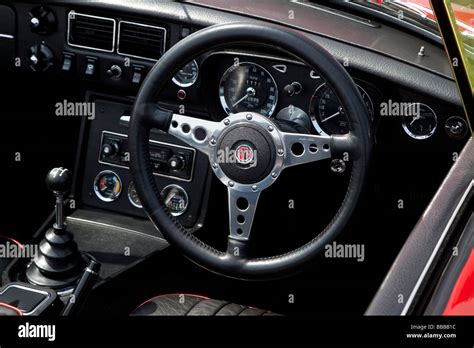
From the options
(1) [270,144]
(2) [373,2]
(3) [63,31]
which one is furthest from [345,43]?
(3) [63,31]

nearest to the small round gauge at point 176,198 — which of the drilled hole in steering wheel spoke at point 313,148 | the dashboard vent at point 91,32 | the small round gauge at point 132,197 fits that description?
the small round gauge at point 132,197

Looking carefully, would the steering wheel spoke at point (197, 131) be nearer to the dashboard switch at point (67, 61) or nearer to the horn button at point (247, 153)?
the horn button at point (247, 153)

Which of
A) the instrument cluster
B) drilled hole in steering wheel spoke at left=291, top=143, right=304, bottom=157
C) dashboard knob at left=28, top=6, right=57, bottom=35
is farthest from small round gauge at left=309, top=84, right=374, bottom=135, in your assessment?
dashboard knob at left=28, top=6, right=57, bottom=35

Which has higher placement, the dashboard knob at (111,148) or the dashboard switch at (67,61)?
the dashboard switch at (67,61)

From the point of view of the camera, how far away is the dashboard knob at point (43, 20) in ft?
9.43

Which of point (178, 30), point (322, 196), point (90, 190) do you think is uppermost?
point (178, 30)

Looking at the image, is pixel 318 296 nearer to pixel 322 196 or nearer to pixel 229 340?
pixel 322 196

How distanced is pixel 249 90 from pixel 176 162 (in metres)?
0.57

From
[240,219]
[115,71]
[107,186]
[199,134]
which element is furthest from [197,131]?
[107,186]

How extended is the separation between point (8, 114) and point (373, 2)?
5.06 ft

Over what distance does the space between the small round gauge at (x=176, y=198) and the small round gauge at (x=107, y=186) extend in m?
0.21

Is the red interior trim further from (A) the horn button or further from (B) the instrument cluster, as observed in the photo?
(B) the instrument cluster

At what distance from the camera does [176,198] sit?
296cm

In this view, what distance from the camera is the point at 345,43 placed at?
241 centimetres
